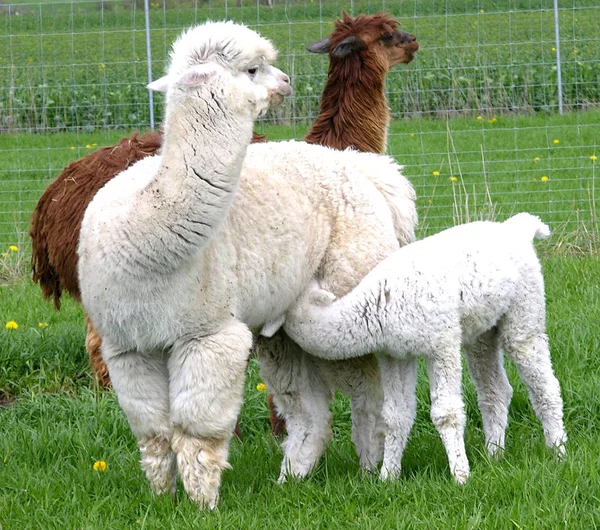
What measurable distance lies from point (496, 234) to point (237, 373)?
1.26 meters

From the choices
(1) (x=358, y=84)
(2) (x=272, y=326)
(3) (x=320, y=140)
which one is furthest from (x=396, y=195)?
(1) (x=358, y=84)

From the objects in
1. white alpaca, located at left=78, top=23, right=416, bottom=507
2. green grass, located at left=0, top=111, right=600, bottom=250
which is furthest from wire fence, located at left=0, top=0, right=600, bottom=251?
white alpaca, located at left=78, top=23, right=416, bottom=507

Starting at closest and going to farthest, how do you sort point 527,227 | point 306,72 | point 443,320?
point 443,320 → point 527,227 → point 306,72

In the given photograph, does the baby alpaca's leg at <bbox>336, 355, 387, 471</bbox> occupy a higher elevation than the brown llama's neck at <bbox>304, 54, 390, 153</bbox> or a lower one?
lower

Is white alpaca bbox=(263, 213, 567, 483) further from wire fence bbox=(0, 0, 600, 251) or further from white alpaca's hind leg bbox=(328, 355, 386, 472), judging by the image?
wire fence bbox=(0, 0, 600, 251)

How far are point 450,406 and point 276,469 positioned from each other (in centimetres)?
100

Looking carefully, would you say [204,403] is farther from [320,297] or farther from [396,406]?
[396,406]

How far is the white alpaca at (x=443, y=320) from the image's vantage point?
4.09 metres

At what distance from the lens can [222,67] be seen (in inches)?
145

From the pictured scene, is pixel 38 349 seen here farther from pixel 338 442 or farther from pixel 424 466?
pixel 424 466

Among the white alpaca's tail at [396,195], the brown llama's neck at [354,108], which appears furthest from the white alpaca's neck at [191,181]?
the brown llama's neck at [354,108]

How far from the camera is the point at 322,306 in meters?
4.24

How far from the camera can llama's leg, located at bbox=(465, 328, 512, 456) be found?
4.59m

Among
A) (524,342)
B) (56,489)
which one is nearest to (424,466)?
(524,342)
